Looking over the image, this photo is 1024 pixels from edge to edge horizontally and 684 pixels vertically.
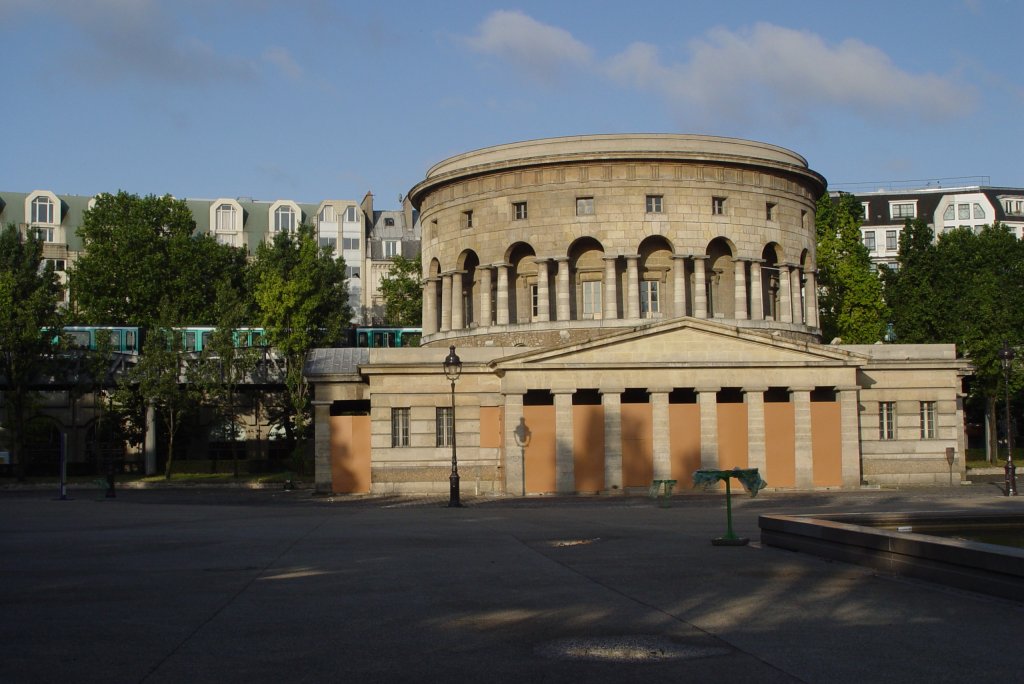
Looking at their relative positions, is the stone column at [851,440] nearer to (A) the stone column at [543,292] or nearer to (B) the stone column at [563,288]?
(B) the stone column at [563,288]

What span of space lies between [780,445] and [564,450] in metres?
9.37

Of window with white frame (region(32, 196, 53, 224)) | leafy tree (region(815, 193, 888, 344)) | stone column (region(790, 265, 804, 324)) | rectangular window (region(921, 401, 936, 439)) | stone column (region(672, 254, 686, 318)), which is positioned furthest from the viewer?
window with white frame (region(32, 196, 53, 224))

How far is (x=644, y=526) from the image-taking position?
98.4 ft

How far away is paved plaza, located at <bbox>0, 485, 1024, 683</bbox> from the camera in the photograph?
11508mm

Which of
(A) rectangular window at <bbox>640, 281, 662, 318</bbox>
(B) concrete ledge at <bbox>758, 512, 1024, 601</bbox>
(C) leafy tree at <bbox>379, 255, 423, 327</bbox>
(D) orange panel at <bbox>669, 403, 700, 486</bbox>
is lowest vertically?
(B) concrete ledge at <bbox>758, 512, 1024, 601</bbox>

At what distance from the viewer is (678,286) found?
194 feet

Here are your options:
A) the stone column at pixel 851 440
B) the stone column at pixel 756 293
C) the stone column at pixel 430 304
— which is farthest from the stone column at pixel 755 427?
the stone column at pixel 430 304

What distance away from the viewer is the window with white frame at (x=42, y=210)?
123688 millimetres

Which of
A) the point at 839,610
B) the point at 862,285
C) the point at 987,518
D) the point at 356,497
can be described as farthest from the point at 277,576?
the point at 862,285

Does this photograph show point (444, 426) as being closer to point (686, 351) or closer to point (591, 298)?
point (686, 351)

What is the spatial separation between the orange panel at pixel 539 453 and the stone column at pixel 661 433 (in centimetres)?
426

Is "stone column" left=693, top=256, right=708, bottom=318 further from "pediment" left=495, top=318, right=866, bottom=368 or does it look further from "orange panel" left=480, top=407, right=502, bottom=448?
"orange panel" left=480, top=407, right=502, bottom=448

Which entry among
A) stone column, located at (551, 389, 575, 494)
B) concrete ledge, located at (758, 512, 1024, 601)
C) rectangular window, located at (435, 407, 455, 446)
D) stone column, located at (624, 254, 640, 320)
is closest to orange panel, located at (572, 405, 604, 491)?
stone column, located at (551, 389, 575, 494)

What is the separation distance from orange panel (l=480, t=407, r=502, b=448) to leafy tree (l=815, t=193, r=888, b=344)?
118 ft
